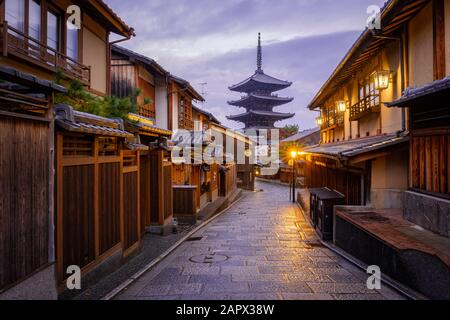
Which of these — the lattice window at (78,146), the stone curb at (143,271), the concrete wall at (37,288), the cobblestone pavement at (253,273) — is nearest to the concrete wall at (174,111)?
the stone curb at (143,271)

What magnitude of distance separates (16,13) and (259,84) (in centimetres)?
5557

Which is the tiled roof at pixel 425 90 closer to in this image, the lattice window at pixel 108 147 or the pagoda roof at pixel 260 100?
the lattice window at pixel 108 147

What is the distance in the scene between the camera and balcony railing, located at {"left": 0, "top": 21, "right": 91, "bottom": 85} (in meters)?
8.27

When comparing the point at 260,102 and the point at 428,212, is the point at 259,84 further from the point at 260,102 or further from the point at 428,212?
the point at 428,212

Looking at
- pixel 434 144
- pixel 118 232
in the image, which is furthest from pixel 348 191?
pixel 118 232

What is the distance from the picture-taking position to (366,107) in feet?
50.4

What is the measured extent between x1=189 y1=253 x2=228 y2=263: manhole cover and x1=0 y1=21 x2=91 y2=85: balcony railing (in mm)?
6925

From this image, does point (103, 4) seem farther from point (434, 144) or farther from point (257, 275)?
point (434, 144)

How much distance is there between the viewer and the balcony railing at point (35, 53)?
8.27 meters

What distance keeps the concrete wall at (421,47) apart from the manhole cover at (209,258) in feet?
→ 27.8

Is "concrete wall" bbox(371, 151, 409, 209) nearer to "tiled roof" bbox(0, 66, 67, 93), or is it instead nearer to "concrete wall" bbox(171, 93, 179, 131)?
"tiled roof" bbox(0, 66, 67, 93)

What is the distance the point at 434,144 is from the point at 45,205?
31.0 feet

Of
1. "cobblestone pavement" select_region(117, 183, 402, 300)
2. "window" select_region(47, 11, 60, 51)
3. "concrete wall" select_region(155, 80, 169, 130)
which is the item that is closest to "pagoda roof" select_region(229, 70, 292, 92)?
"concrete wall" select_region(155, 80, 169, 130)

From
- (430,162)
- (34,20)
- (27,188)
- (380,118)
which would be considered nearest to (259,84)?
(380,118)
